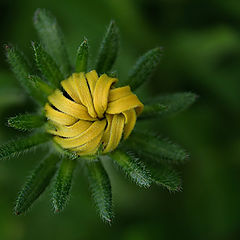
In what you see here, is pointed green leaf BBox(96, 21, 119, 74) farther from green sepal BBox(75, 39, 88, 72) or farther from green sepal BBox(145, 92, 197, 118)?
green sepal BBox(145, 92, 197, 118)

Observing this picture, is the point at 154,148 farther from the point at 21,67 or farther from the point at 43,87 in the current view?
the point at 21,67

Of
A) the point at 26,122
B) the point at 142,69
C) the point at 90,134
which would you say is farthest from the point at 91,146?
the point at 142,69

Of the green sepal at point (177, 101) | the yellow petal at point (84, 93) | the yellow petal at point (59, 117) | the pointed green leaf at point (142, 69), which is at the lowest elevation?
the green sepal at point (177, 101)

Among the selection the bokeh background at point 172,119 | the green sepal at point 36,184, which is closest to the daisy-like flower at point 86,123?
the green sepal at point 36,184

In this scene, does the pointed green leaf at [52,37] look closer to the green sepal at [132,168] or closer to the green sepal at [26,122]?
the green sepal at [26,122]

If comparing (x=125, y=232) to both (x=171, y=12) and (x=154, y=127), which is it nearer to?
(x=154, y=127)

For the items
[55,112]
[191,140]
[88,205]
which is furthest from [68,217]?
[55,112]
